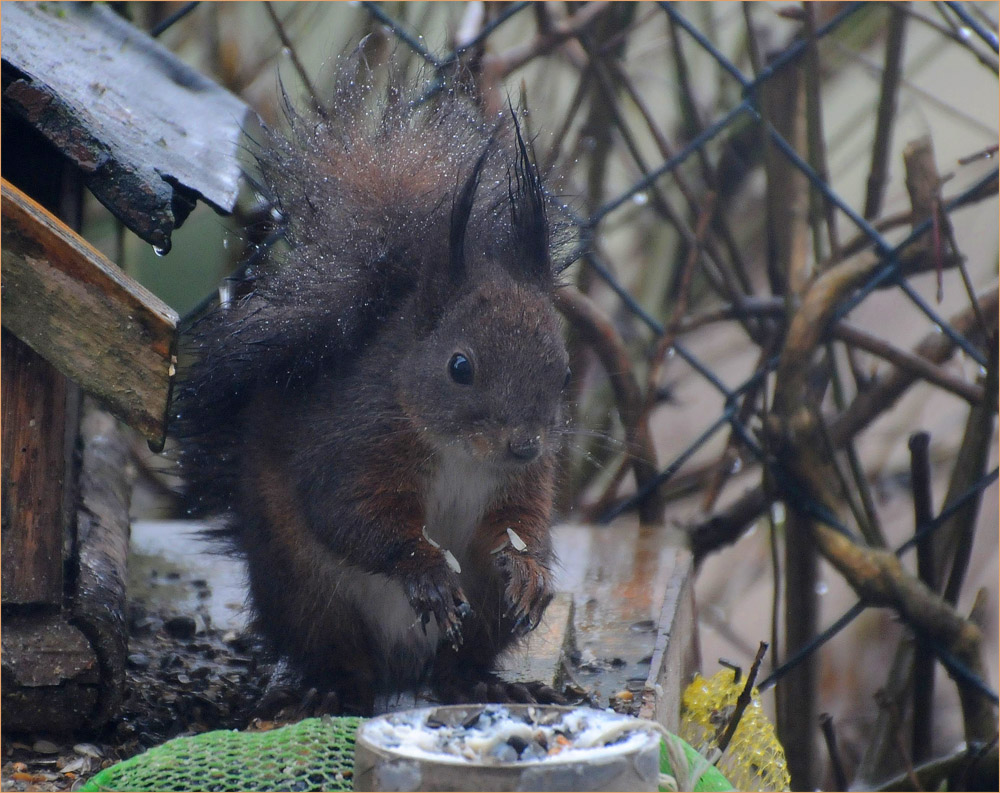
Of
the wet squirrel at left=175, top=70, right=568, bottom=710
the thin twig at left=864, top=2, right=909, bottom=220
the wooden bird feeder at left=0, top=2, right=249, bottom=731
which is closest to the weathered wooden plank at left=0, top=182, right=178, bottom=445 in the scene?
the wooden bird feeder at left=0, top=2, right=249, bottom=731

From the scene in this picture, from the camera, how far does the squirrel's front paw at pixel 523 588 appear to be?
3.94ft

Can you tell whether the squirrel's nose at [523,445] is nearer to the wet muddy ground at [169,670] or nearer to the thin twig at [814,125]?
the wet muddy ground at [169,670]

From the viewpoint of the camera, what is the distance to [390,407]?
1263mm

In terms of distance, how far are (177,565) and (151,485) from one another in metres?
0.45

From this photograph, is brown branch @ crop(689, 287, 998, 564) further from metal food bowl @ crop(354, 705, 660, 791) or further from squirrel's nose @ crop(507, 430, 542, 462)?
metal food bowl @ crop(354, 705, 660, 791)

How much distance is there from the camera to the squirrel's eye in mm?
1239

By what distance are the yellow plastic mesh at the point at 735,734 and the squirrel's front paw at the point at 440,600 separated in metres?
0.29

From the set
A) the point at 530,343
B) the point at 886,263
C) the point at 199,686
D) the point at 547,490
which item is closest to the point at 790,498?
the point at 886,263

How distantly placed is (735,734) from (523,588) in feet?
1.18

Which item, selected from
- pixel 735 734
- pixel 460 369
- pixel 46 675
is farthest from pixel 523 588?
pixel 46 675

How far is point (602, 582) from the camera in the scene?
172 cm

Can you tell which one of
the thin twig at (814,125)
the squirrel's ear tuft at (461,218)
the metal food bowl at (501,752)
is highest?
the thin twig at (814,125)

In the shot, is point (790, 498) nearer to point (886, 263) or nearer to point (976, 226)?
point (886, 263)

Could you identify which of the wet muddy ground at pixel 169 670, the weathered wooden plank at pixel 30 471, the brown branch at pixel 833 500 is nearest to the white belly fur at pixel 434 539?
the wet muddy ground at pixel 169 670
